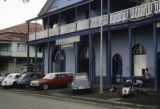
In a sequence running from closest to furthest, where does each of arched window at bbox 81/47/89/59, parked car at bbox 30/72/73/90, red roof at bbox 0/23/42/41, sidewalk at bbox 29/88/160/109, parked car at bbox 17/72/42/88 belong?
sidewalk at bbox 29/88/160/109 → parked car at bbox 30/72/73/90 → parked car at bbox 17/72/42/88 → arched window at bbox 81/47/89/59 → red roof at bbox 0/23/42/41

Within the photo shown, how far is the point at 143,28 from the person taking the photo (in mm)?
31062

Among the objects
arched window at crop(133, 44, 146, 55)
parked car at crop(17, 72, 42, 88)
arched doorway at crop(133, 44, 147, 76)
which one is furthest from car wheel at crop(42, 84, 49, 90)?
arched window at crop(133, 44, 146, 55)

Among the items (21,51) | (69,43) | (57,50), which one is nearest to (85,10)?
(69,43)

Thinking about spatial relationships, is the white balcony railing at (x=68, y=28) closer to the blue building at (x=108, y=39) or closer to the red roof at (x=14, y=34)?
the blue building at (x=108, y=39)

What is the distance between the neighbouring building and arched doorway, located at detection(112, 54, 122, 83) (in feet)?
95.0

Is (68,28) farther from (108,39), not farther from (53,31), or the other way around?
(108,39)

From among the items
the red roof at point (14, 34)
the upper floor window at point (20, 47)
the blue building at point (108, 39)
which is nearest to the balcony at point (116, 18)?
the blue building at point (108, 39)

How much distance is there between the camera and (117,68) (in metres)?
34.8

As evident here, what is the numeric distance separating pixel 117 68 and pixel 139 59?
3434 millimetres

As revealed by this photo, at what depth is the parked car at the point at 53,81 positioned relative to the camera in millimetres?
34188

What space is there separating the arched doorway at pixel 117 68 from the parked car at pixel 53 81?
13.5 feet

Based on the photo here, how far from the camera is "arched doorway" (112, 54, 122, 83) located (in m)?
34.3

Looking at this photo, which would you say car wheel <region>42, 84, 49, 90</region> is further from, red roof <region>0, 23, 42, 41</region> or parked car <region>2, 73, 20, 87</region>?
red roof <region>0, 23, 42, 41</region>

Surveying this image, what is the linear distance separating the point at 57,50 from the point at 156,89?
20.3 m
